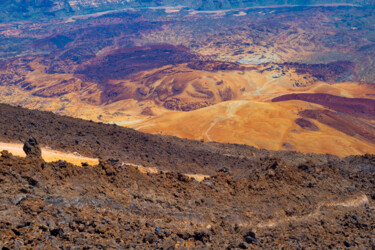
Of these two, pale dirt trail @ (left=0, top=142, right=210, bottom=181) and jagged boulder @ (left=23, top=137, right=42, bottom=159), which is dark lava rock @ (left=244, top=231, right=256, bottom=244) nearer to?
pale dirt trail @ (left=0, top=142, right=210, bottom=181)

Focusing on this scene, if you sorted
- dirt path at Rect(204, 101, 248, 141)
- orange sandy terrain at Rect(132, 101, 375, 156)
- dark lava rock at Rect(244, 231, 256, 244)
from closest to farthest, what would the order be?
1. dark lava rock at Rect(244, 231, 256, 244)
2. orange sandy terrain at Rect(132, 101, 375, 156)
3. dirt path at Rect(204, 101, 248, 141)

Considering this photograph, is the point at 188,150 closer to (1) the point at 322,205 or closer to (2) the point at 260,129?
(1) the point at 322,205

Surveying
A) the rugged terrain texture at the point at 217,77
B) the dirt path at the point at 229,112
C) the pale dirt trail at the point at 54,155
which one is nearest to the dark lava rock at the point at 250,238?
the pale dirt trail at the point at 54,155

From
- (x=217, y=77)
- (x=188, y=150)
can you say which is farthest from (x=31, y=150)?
(x=217, y=77)

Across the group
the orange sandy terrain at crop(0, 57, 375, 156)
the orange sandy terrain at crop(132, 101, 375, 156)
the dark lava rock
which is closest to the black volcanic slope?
the dark lava rock

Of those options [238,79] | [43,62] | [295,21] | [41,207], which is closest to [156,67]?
[238,79]

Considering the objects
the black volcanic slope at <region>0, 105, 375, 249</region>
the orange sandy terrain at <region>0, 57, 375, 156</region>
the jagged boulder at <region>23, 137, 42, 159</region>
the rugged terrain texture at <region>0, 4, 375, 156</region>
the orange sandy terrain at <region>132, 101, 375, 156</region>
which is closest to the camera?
the black volcanic slope at <region>0, 105, 375, 249</region>

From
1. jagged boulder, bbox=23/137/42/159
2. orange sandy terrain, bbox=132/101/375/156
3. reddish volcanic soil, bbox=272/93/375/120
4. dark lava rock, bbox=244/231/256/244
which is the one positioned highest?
jagged boulder, bbox=23/137/42/159

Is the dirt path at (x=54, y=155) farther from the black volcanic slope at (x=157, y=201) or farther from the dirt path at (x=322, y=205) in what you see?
the dirt path at (x=322, y=205)
